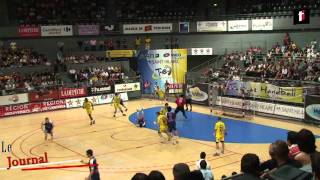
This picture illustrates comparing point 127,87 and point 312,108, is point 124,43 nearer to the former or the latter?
point 127,87

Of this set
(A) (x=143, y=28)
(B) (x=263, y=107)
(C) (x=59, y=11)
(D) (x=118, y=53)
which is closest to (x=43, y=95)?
(D) (x=118, y=53)

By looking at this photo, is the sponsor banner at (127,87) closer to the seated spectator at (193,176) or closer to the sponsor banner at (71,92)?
the sponsor banner at (71,92)

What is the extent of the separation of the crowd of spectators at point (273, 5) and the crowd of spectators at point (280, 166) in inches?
1351

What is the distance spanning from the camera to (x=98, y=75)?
127 ft

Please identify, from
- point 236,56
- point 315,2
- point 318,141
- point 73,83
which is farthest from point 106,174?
point 315,2

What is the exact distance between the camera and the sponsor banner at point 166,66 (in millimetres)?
37500

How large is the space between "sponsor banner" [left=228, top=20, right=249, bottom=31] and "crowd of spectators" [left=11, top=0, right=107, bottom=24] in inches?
526

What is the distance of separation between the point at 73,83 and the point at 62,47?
5.64 meters

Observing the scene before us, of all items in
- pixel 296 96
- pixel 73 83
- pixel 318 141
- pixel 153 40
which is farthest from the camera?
pixel 153 40

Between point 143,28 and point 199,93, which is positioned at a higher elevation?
point 143,28

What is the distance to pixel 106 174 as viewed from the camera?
17.1m

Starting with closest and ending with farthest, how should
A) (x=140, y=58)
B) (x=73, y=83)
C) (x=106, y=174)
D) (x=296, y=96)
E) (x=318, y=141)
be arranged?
1. (x=106, y=174)
2. (x=318, y=141)
3. (x=296, y=96)
4. (x=73, y=83)
5. (x=140, y=58)

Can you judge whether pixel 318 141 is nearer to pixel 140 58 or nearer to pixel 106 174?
pixel 106 174

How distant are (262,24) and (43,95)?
20.0 meters
